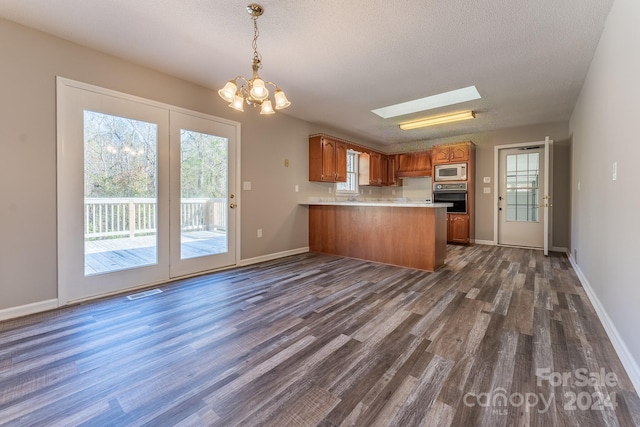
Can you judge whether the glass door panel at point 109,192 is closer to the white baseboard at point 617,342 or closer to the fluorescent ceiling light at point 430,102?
the fluorescent ceiling light at point 430,102

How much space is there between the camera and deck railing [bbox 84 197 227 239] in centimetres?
280

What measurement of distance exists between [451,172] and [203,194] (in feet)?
16.6

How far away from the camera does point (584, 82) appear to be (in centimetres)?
337

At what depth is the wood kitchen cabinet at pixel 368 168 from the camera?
6648 millimetres

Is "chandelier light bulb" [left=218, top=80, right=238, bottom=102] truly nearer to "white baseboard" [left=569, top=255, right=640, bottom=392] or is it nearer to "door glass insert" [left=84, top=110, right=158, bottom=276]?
"door glass insert" [left=84, top=110, right=158, bottom=276]

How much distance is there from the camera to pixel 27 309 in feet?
7.87

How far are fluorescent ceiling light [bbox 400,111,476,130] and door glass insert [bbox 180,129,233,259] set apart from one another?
3497 mm

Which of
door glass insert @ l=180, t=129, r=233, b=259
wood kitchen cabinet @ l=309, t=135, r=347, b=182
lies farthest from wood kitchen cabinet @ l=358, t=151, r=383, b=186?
door glass insert @ l=180, t=129, r=233, b=259

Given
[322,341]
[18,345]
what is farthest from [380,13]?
[18,345]

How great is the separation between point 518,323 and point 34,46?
187 inches

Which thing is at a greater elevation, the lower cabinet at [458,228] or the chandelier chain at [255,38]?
the chandelier chain at [255,38]

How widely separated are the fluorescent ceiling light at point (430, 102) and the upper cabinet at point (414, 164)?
2.27 m

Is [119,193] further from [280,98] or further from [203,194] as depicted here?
[280,98]

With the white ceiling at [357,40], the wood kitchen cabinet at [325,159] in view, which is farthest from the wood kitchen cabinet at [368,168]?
the white ceiling at [357,40]
